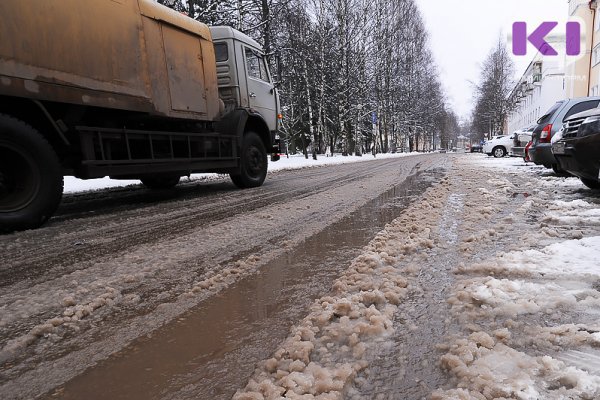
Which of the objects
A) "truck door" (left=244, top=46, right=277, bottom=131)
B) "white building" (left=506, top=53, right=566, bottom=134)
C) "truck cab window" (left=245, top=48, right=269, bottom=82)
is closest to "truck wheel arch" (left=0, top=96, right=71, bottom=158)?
"truck door" (left=244, top=46, right=277, bottom=131)

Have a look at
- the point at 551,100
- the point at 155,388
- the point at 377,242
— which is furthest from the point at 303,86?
the point at 551,100

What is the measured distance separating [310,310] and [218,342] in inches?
20.1

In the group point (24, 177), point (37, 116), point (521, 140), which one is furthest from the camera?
point (521, 140)

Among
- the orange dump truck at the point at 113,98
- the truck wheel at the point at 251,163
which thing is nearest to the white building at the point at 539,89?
the truck wheel at the point at 251,163

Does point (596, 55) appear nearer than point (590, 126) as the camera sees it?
No

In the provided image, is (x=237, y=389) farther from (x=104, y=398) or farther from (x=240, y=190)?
(x=240, y=190)

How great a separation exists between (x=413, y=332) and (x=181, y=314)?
1192mm

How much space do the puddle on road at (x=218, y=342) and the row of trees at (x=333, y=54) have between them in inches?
567

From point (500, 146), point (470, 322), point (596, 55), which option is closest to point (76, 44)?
point (470, 322)

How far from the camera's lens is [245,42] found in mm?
7777

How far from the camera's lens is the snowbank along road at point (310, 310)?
1.42 m

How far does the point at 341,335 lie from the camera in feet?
5.65

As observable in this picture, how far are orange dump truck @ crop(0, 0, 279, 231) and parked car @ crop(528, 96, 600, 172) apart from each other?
6387 millimetres

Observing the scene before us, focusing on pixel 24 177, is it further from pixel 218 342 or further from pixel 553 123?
pixel 553 123
